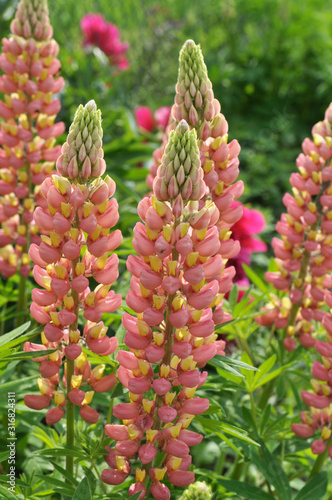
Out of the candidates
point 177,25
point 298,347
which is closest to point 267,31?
point 177,25

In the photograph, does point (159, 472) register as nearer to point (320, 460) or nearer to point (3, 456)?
point (3, 456)

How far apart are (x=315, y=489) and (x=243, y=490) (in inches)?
5.6

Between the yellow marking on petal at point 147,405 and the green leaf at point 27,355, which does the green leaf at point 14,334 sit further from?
the yellow marking on petal at point 147,405

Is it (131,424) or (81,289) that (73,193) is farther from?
(131,424)

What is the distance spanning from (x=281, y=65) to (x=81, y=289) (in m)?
4.36

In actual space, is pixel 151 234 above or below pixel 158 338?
above

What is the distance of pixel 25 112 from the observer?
1515 mm

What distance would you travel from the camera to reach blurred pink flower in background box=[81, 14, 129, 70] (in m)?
4.02

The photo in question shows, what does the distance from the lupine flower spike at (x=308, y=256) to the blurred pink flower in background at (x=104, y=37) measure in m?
2.91

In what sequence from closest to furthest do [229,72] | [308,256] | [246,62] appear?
1. [308,256]
2. [229,72]
3. [246,62]

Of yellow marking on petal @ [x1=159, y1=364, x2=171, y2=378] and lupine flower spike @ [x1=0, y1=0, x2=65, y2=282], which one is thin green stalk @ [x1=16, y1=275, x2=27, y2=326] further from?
yellow marking on petal @ [x1=159, y1=364, x2=171, y2=378]

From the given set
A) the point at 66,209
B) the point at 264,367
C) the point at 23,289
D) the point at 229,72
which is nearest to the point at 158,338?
the point at 66,209

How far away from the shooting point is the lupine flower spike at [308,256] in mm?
1313

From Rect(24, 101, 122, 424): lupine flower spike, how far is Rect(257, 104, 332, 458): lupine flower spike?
41 cm
